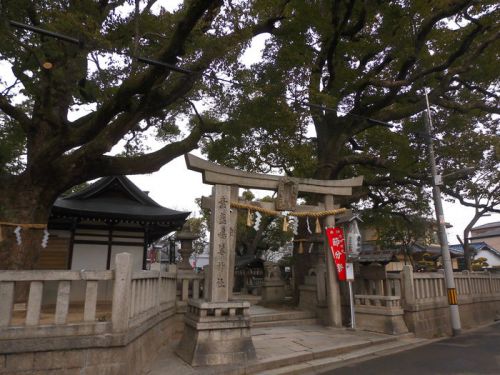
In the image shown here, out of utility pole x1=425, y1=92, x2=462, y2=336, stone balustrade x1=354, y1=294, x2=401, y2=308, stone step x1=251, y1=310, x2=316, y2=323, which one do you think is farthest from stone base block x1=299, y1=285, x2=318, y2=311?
utility pole x1=425, y1=92, x2=462, y2=336

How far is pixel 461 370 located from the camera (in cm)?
684

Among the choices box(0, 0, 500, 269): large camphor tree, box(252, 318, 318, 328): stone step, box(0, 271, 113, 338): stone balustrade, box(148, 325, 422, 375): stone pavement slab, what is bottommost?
box(148, 325, 422, 375): stone pavement slab

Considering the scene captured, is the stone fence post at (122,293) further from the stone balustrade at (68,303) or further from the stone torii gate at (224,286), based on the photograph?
the stone torii gate at (224,286)

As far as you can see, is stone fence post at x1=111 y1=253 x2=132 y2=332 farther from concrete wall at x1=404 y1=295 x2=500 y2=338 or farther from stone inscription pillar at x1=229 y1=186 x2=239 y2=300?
concrete wall at x1=404 y1=295 x2=500 y2=338

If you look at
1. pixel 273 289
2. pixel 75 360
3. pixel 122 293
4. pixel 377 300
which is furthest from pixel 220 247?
pixel 273 289

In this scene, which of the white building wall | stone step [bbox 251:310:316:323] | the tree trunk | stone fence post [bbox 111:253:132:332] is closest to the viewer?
stone fence post [bbox 111:253:132:332]

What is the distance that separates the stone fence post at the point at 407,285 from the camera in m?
10.2

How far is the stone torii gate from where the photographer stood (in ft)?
22.8

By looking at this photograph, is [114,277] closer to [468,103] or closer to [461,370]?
[461,370]

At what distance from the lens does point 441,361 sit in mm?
7523

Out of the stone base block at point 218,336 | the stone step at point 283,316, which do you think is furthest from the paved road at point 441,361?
the stone step at point 283,316

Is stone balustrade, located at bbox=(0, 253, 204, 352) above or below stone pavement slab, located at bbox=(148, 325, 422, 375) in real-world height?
above

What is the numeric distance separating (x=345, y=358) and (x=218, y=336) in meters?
3.05

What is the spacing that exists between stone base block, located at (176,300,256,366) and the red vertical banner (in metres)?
4.13
